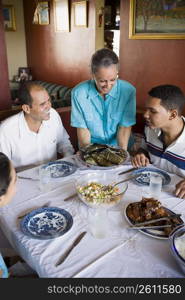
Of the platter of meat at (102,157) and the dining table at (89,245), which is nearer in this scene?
the dining table at (89,245)

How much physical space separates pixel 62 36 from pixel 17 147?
4.32 m

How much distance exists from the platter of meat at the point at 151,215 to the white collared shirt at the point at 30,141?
103cm

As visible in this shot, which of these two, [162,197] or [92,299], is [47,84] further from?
[92,299]

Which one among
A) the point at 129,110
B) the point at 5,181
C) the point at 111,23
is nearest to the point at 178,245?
the point at 5,181

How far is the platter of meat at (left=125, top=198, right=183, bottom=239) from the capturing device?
3.86ft

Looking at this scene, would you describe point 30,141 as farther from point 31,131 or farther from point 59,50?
point 59,50

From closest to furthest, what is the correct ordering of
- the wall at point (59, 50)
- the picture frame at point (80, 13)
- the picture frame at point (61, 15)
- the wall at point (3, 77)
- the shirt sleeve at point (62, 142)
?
the shirt sleeve at point (62, 142)
the wall at point (3, 77)
the picture frame at point (80, 13)
the wall at point (59, 50)
the picture frame at point (61, 15)

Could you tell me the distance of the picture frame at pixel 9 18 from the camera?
21.4ft

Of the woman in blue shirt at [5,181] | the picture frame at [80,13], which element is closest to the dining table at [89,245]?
the woman in blue shirt at [5,181]

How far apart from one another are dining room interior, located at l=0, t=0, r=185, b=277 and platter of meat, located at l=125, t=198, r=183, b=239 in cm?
5

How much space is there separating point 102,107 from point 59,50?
4217 millimetres

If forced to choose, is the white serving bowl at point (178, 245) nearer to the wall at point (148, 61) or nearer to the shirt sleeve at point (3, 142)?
the shirt sleeve at point (3, 142)

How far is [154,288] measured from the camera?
3.16ft

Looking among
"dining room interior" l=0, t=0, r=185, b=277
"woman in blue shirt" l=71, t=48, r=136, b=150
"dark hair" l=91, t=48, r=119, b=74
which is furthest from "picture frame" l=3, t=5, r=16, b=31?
"dark hair" l=91, t=48, r=119, b=74
